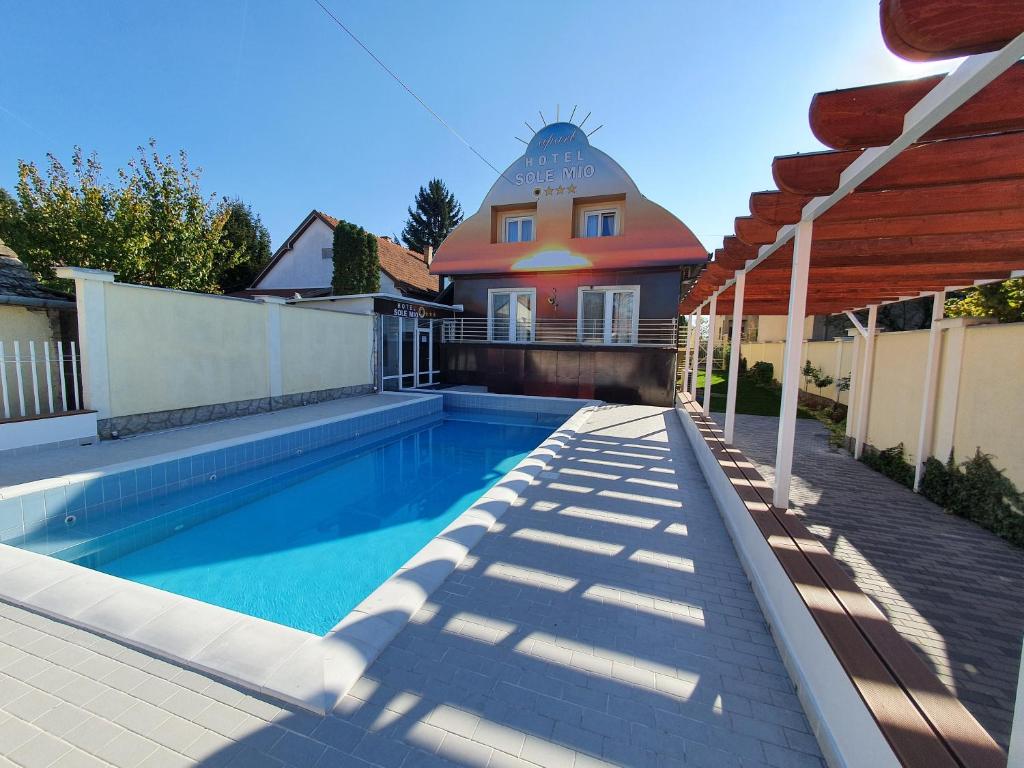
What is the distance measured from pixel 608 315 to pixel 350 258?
8894 mm

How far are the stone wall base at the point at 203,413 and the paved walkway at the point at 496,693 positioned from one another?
536cm

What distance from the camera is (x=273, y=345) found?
9.60 m

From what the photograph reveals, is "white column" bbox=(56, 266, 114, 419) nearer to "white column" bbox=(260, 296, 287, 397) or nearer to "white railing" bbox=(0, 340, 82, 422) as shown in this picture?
"white railing" bbox=(0, 340, 82, 422)

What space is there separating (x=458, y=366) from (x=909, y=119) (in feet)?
44.7

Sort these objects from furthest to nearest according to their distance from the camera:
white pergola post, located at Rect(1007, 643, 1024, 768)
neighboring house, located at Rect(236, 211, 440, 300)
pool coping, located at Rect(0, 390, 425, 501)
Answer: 1. neighboring house, located at Rect(236, 211, 440, 300)
2. pool coping, located at Rect(0, 390, 425, 501)
3. white pergola post, located at Rect(1007, 643, 1024, 768)

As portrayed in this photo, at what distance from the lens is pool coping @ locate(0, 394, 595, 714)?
2012 mm

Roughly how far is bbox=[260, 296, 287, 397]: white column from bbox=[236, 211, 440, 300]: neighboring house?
318 inches

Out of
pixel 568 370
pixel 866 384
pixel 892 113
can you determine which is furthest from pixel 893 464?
pixel 568 370

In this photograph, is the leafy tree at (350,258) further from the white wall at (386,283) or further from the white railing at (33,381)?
the white railing at (33,381)

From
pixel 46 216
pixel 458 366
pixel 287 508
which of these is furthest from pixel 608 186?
pixel 46 216

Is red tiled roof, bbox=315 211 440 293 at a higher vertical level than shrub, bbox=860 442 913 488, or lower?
higher

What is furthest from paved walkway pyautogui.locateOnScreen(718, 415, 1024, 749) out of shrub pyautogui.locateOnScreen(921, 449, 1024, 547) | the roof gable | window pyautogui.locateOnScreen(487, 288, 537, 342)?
the roof gable

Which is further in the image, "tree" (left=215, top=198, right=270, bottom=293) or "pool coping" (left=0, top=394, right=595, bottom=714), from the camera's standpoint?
"tree" (left=215, top=198, right=270, bottom=293)

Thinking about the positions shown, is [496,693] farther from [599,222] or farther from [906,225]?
[599,222]
